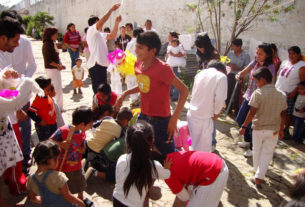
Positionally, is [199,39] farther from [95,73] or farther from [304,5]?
[304,5]

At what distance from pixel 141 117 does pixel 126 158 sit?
86 centimetres

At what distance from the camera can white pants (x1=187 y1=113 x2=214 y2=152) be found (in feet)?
10.6

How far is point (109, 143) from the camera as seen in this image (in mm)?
3219

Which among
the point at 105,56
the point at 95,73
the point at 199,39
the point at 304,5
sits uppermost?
the point at 304,5

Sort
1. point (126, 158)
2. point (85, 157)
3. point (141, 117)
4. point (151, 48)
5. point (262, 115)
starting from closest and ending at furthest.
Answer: point (126, 158) < point (151, 48) < point (141, 117) < point (262, 115) < point (85, 157)

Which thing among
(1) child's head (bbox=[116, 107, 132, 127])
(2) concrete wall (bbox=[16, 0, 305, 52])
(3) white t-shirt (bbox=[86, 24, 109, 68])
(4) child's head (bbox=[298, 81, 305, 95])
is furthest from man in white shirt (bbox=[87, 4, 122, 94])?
(2) concrete wall (bbox=[16, 0, 305, 52])

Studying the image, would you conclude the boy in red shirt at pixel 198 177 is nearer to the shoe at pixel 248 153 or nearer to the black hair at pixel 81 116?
the black hair at pixel 81 116

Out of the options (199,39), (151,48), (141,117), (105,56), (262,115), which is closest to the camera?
(151,48)

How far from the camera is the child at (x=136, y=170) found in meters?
2.02

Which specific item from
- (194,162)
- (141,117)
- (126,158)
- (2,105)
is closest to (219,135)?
(141,117)

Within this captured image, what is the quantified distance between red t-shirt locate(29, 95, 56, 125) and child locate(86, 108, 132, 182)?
2.44 feet

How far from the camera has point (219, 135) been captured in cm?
498

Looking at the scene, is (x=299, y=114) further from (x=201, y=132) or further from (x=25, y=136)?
(x=25, y=136)

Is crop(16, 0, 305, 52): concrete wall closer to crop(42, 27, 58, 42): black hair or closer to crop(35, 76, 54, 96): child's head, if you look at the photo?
crop(42, 27, 58, 42): black hair
